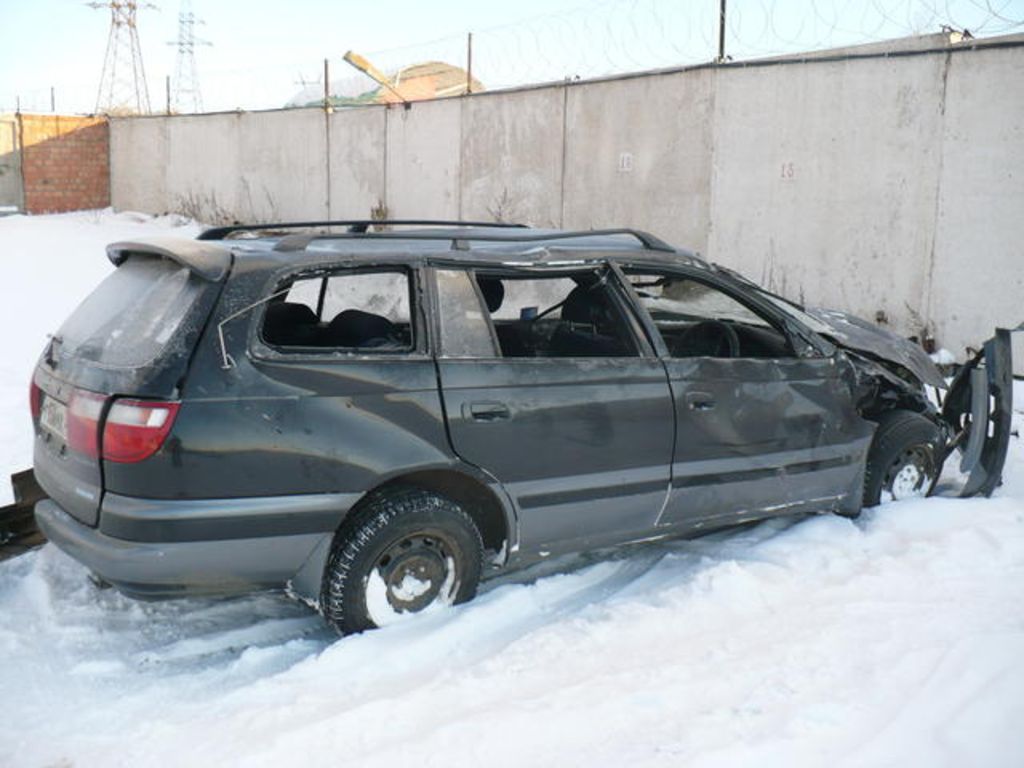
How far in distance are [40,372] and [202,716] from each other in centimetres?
166

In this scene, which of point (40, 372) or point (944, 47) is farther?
point (944, 47)

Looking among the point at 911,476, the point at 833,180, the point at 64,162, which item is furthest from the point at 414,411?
the point at 64,162

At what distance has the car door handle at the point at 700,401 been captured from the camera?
4.33m

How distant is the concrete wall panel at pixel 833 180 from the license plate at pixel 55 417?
7.84 m

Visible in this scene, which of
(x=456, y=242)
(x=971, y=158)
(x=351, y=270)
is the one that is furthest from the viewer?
(x=971, y=158)

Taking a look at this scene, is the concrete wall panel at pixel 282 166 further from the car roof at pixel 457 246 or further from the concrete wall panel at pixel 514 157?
the car roof at pixel 457 246

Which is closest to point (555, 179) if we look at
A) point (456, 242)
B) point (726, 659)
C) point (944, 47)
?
point (944, 47)

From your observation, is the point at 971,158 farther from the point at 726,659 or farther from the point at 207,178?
the point at 207,178

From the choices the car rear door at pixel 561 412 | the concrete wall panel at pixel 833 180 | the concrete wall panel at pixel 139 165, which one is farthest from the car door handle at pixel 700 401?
the concrete wall panel at pixel 139 165

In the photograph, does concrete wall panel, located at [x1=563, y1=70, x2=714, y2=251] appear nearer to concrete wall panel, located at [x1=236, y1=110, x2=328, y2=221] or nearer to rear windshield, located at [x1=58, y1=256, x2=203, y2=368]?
concrete wall panel, located at [x1=236, y1=110, x2=328, y2=221]

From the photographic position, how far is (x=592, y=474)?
162 inches

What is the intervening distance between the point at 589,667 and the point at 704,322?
1.97m

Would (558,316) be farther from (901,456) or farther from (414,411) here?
(901,456)

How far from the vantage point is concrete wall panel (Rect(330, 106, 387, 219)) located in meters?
16.6
